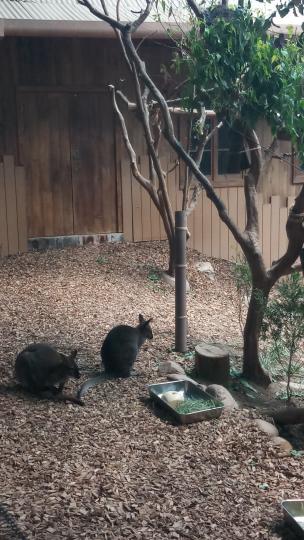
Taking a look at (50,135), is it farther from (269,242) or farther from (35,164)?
(269,242)

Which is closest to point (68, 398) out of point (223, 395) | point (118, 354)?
point (118, 354)

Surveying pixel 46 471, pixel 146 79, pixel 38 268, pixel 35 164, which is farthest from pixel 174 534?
pixel 35 164

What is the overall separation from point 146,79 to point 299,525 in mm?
4251

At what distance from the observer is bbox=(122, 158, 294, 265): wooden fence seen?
36.7ft

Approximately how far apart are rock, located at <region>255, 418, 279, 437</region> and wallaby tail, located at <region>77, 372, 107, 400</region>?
57.1 inches

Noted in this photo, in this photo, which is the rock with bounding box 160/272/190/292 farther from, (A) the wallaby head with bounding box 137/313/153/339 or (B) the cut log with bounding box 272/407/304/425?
(B) the cut log with bounding box 272/407/304/425

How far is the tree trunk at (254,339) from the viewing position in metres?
6.31

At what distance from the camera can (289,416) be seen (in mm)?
5762

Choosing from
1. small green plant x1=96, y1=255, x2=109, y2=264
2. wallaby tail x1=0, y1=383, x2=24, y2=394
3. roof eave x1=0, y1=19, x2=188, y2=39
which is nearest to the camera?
wallaby tail x1=0, y1=383, x2=24, y2=394

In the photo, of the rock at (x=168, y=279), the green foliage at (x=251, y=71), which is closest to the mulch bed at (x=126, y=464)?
the rock at (x=168, y=279)

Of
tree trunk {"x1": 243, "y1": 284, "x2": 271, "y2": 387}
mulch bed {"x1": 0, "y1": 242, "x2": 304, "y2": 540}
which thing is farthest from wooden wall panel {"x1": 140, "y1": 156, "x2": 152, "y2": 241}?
tree trunk {"x1": 243, "y1": 284, "x2": 271, "y2": 387}

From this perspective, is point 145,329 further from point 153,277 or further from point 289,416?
point 153,277

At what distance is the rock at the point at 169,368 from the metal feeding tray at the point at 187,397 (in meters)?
0.50

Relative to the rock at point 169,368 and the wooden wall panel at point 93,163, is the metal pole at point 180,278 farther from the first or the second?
the wooden wall panel at point 93,163
